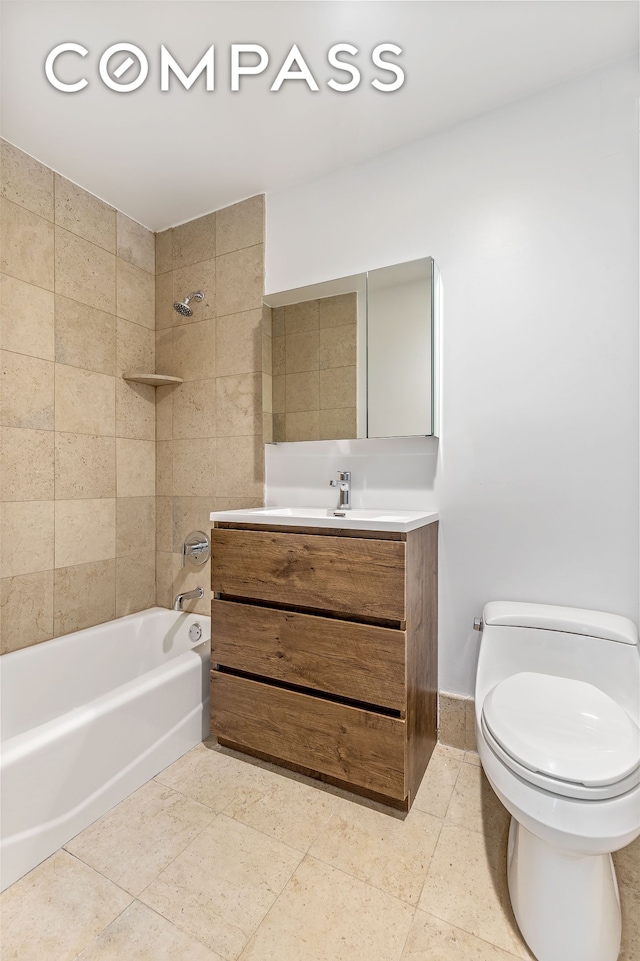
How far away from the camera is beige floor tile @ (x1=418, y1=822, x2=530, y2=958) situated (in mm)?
1050

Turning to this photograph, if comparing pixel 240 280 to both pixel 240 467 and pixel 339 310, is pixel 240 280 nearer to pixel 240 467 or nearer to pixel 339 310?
pixel 339 310

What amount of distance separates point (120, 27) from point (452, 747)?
2702 millimetres

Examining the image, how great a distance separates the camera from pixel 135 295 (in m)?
2.37

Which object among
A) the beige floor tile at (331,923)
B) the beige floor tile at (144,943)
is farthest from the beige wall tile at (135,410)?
the beige floor tile at (331,923)

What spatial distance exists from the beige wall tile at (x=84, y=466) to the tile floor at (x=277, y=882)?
49.7 inches

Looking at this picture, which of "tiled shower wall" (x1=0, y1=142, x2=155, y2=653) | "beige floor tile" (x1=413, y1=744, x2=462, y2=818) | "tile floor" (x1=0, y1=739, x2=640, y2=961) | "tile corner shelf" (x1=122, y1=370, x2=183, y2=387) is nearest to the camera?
"tile floor" (x1=0, y1=739, x2=640, y2=961)

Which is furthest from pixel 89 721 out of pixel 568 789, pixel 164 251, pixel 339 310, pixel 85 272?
pixel 164 251

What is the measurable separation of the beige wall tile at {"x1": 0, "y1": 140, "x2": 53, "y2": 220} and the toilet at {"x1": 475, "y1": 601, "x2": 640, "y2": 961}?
2515 mm

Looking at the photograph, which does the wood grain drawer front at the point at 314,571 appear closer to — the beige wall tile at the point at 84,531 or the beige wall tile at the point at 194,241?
the beige wall tile at the point at 84,531

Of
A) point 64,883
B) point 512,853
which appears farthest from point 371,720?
point 64,883

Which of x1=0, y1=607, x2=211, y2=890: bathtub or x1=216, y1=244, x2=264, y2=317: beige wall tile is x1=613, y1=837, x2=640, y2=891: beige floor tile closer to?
x1=0, y1=607, x2=211, y2=890: bathtub

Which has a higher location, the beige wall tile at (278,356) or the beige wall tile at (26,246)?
the beige wall tile at (26,246)

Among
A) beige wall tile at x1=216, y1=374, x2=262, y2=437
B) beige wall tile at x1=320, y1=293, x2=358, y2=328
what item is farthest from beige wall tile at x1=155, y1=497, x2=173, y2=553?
beige wall tile at x1=320, y1=293, x2=358, y2=328

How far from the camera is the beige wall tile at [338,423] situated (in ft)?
6.18
